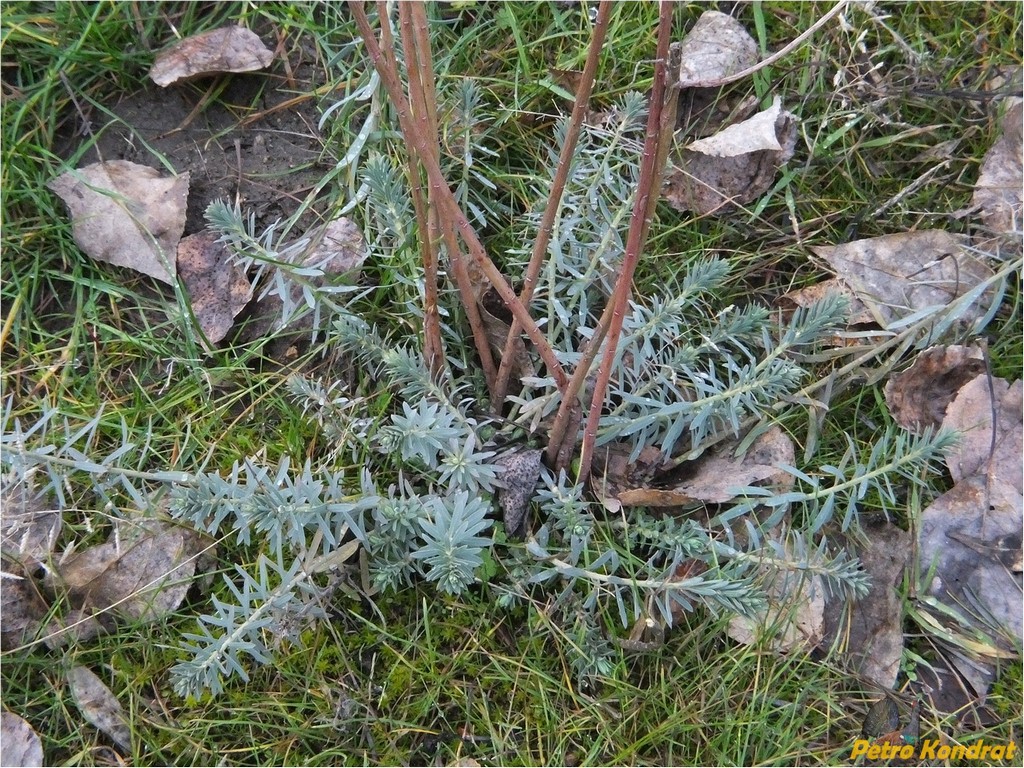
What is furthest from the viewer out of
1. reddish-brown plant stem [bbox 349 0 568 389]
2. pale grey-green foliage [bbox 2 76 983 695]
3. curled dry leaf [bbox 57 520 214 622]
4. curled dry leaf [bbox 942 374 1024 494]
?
curled dry leaf [bbox 942 374 1024 494]

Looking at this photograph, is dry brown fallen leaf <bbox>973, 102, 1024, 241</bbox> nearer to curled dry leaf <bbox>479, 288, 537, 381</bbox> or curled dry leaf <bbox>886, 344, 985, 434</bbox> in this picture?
curled dry leaf <bbox>886, 344, 985, 434</bbox>

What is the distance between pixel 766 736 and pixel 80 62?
2827 millimetres

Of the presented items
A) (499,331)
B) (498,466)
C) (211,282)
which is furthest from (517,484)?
(211,282)

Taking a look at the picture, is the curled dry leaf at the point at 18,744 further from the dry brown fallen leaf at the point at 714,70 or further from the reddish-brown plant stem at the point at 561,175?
the dry brown fallen leaf at the point at 714,70

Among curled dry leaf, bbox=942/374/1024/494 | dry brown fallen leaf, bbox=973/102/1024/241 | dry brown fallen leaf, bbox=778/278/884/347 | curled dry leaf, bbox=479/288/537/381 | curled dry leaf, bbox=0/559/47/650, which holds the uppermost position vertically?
dry brown fallen leaf, bbox=973/102/1024/241

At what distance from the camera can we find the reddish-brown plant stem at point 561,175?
1248 millimetres

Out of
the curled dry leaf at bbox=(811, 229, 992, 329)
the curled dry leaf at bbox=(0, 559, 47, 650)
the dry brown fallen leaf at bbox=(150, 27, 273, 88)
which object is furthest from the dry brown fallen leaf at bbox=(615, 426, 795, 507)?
the dry brown fallen leaf at bbox=(150, 27, 273, 88)

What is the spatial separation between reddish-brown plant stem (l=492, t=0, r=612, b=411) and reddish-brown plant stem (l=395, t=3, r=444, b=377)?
0.59ft

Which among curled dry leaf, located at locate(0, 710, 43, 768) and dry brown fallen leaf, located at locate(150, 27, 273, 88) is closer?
curled dry leaf, located at locate(0, 710, 43, 768)

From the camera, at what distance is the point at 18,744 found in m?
1.93

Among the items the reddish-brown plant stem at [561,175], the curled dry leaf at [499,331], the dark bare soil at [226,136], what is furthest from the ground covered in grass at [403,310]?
the reddish-brown plant stem at [561,175]

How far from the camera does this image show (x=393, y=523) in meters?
1.81

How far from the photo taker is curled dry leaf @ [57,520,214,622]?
2.02m

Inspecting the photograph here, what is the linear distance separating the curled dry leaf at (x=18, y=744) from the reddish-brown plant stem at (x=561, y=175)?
1.40 m
